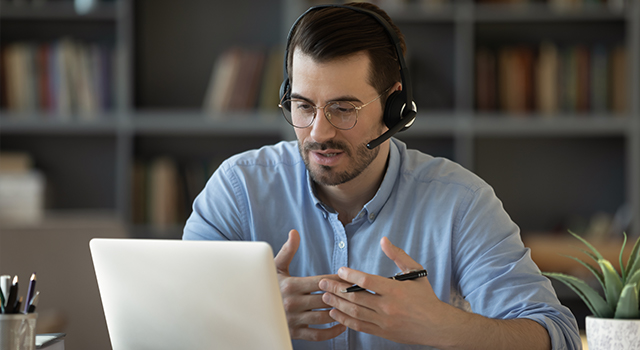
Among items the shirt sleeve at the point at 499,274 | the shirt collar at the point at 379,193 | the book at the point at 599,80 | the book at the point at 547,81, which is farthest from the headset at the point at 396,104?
the book at the point at 599,80

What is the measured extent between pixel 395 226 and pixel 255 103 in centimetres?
181

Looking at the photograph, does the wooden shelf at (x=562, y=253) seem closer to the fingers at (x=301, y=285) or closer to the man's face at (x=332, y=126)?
the man's face at (x=332, y=126)

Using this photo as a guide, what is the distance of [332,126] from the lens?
1.22 metres

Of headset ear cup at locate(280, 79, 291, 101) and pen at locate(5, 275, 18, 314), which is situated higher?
headset ear cup at locate(280, 79, 291, 101)

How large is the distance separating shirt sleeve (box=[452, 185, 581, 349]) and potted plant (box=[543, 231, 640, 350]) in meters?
0.11

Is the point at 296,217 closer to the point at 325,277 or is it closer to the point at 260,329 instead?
the point at 325,277

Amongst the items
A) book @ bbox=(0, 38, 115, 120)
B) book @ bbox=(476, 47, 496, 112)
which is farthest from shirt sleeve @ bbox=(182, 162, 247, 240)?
book @ bbox=(476, 47, 496, 112)

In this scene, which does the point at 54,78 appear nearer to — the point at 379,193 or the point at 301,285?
the point at 379,193

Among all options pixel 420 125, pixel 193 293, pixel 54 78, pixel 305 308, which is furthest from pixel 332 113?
pixel 54 78

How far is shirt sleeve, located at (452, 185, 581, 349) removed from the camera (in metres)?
1.10

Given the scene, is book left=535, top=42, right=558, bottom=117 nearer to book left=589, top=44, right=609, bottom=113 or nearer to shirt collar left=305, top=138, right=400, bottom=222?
book left=589, top=44, right=609, bottom=113

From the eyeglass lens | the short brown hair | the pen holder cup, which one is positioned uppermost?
the short brown hair

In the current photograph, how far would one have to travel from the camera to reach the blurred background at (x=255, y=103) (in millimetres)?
2904

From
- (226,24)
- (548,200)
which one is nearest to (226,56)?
(226,24)
